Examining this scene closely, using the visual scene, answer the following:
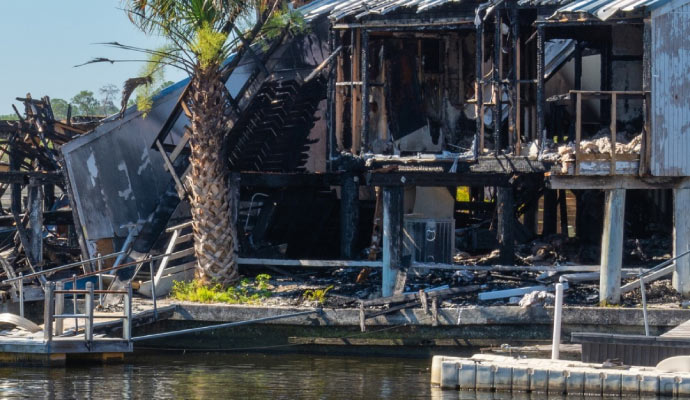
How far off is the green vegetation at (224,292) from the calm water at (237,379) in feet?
→ 4.37

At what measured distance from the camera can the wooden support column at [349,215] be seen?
25516 millimetres

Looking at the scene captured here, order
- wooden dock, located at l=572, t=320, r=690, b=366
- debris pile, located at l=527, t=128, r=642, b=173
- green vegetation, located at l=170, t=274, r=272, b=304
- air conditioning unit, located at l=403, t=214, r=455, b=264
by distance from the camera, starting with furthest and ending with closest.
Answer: air conditioning unit, located at l=403, t=214, r=455, b=264
green vegetation, located at l=170, t=274, r=272, b=304
debris pile, located at l=527, t=128, r=642, b=173
wooden dock, located at l=572, t=320, r=690, b=366

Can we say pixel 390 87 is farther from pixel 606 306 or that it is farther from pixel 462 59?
pixel 606 306

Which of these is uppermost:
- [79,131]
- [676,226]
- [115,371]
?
[79,131]

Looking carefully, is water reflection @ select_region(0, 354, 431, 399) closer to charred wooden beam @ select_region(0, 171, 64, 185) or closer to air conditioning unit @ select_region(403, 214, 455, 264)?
air conditioning unit @ select_region(403, 214, 455, 264)

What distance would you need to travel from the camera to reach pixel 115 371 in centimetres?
1906

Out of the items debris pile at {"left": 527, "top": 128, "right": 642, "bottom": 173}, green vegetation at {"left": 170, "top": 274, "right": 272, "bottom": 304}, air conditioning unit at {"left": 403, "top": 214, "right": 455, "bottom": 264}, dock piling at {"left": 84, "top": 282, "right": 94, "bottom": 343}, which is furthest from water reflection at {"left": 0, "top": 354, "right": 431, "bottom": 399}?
debris pile at {"left": 527, "top": 128, "right": 642, "bottom": 173}

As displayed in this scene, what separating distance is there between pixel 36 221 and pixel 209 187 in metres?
4.60

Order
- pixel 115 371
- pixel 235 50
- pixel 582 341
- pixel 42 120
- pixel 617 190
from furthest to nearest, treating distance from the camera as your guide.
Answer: pixel 42 120
pixel 235 50
pixel 617 190
pixel 115 371
pixel 582 341

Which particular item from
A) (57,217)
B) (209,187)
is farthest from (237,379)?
(57,217)

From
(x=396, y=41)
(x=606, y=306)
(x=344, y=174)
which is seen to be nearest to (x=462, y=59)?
(x=396, y=41)

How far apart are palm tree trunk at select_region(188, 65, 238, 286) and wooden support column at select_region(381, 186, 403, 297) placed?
3.04 meters

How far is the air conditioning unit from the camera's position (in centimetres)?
2427

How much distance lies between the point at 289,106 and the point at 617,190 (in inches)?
310
